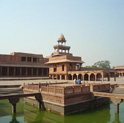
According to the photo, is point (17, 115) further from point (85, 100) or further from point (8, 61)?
point (8, 61)

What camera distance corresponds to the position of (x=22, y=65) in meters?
42.3

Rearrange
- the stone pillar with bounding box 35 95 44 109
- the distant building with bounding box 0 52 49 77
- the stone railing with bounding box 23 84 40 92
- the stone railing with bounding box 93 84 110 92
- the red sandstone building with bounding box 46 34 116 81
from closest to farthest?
1. the stone pillar with bounding box 35 95 44 109
2. the stone railing with bounding box 23 84 40 92
3. the stone railing with bounding box 93 84 110 92
4. the red sandstone building with bounding box 46 34 116 81
5. the distant building with bounding box 0 52 49 77

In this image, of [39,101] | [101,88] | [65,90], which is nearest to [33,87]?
[39,101]

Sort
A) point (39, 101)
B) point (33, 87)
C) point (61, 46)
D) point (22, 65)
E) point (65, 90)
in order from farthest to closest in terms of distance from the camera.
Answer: point (61, 46)
point (22, 65)
point (33, 87)
point (39, 101)
point (65, 90)

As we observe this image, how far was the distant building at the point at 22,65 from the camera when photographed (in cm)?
4048

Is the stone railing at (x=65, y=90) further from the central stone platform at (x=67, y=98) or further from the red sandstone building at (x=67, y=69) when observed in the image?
the red sandstone building at (x=67, y=69)

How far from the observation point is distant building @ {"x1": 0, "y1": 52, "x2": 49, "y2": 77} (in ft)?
133

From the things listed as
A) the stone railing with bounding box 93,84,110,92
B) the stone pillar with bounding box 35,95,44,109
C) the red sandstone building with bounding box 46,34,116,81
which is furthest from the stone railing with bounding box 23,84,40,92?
the red sandstone building with bounding box 46,34,116,81

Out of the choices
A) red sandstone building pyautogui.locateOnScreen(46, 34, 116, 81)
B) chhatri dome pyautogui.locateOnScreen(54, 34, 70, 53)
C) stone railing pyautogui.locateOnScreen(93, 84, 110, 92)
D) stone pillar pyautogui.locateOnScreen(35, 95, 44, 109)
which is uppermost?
chhatri dome pyautogui.locateOnScreen(54, 34, 70, 53)

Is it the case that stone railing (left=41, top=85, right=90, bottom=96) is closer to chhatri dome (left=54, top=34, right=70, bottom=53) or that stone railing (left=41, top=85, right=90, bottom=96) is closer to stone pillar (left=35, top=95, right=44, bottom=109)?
stone pillar (left=35, top=95, right=44, bottom=109)

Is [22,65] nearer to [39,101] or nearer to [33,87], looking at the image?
[33,87]

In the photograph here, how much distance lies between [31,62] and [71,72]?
1549cm

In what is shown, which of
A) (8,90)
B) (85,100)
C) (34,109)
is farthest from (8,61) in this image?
(85,100)

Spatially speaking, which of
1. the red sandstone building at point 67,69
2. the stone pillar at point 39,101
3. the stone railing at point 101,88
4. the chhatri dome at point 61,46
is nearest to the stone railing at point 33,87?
the stone pillar at point 39,101
